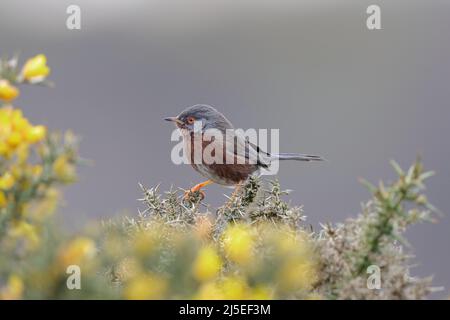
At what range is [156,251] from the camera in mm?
2463

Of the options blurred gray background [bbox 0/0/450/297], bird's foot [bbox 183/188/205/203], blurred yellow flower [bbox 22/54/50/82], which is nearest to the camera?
blurred yellow flower [bbox 22/54/50/82]

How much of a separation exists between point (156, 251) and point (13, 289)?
508 millimetres

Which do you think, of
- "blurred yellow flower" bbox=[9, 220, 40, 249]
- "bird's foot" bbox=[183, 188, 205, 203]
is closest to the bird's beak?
"bird's foot" bbox=[183, 188, 205, 203]

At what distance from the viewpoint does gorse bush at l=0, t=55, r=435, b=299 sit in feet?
7.39

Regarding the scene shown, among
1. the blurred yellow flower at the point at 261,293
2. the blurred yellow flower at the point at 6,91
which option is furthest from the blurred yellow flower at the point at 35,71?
the blurred yellow flower at the point at 261,293

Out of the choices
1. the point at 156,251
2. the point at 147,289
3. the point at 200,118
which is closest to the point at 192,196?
the point at 200,118

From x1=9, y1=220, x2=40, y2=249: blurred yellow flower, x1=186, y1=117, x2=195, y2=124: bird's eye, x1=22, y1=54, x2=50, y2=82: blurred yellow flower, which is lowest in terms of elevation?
x1=9, y1=220, x2=40, y2=249: blurred yellow flower

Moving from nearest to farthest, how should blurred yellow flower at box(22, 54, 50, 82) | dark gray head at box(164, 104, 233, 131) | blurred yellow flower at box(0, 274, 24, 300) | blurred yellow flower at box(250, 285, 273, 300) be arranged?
blurred yellow flower at box(0, 274, 24, 300)
blurred yellow flower at box(250, 285, 273, 300)
blurred yellow flower at box(22, 54, 50, 82)
dark gray head at box(164, 104, 233, 131)

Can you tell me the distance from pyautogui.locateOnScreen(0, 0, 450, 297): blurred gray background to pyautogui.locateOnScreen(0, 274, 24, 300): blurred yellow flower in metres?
9.17

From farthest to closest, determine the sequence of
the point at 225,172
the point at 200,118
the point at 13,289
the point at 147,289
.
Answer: the point at 200,118
the point at 225,172
the point at 147,289
the point at 13,289

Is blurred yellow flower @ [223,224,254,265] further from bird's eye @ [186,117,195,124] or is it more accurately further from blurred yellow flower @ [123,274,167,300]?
bird's eye @ [186,117,195,124]

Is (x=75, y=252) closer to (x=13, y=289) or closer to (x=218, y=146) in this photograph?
(x=13, y=289)

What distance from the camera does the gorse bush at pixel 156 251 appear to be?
2.25m

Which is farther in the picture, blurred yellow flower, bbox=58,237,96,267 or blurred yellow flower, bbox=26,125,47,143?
blurred yellow flower, bbox=26,125,47,143
